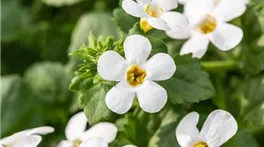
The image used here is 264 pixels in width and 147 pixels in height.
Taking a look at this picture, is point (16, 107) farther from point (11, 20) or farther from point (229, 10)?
point (229, 10)

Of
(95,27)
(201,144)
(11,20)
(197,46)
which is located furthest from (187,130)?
(11,20)

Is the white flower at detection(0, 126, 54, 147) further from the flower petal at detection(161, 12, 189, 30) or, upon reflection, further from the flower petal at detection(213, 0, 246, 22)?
the flower petal at detection(213, 0, 246, 22)

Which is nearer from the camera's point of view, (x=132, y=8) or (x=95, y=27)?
(x=132, y=8)

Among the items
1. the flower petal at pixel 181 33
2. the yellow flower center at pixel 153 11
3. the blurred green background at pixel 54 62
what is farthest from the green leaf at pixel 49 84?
the yellow flower center at pixel 153 11

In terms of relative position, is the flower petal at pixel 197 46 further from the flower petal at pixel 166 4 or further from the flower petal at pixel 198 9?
the flower petal at pixel 166 4

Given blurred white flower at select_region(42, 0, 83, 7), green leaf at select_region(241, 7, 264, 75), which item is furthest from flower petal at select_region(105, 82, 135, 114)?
blurred white flower at select_region(42, 0, 83, 7)

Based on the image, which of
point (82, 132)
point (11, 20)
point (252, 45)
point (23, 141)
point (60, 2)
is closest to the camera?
point (23, 141)
